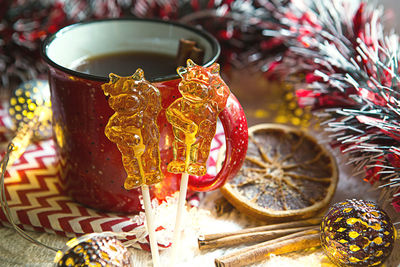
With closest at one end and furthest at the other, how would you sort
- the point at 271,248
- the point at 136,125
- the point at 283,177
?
the point at 136,125 < the point at 271,248 < the point at 283,177

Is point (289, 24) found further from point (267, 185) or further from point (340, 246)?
point (340, 246)

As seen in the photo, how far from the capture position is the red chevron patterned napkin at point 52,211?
579mm

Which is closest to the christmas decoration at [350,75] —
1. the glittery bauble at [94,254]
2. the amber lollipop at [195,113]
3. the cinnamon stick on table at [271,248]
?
the cinnamon stick on table at [271,248]

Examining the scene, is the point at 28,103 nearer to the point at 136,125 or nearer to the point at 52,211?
the point at 52,211

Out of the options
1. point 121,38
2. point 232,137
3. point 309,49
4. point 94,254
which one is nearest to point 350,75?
point 309,49

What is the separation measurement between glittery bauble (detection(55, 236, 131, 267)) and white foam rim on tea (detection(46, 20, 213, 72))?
0.29m

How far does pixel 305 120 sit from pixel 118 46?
39 centimetres

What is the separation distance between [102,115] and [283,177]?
0.31 meters

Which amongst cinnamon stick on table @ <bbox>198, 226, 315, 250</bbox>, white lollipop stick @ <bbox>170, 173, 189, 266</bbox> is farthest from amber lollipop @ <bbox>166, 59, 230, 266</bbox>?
cinnamon stick on table @ <bbox>198, 226, 315, 250</bbox>

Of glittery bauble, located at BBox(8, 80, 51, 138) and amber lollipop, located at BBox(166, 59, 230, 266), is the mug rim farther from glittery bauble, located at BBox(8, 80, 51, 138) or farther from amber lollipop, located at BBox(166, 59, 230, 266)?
glittery bauble, located at BBox(8, 80, 51, 138)

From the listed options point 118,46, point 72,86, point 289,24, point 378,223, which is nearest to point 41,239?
point 72,86

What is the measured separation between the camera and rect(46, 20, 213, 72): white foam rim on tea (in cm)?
65

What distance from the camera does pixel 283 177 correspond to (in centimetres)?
67

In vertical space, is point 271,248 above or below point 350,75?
below
